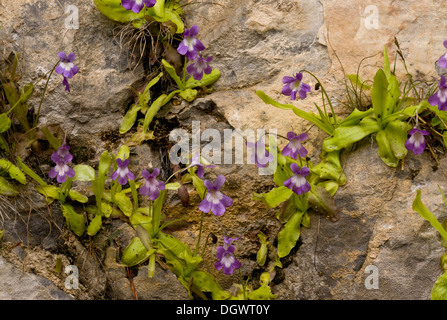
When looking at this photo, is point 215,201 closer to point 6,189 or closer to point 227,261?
point 227,261

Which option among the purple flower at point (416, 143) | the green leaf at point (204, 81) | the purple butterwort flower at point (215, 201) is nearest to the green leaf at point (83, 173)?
the purple butterwort flower at point (215, 201)

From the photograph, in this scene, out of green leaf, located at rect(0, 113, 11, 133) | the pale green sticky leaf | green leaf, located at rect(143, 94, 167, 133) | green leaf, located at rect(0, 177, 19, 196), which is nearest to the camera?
the pale green sticky leaf

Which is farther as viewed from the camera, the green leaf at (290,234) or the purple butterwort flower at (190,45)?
the purple butterwort flower at (190,45)

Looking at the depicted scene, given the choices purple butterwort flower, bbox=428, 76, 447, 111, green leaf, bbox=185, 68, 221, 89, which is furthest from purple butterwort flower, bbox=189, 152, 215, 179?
purple butterwort flower, bbox=428, 76, 447, 111

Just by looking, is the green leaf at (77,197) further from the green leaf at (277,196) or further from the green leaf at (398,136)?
the green leaf at (398,136)

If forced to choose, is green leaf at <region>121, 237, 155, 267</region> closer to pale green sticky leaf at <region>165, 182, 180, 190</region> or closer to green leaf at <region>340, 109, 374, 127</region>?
pale green sticky leaf at <region>165, 182, 180, 190</region>
